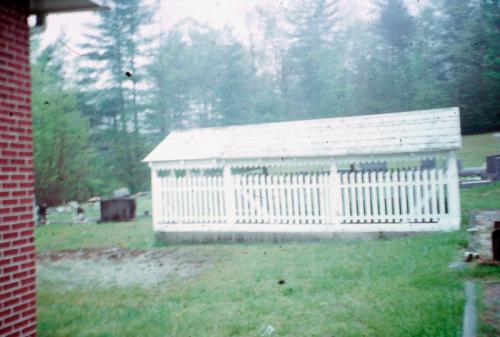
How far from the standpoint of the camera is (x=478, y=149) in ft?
79.6

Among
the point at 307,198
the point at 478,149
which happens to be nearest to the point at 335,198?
the point at 307,198

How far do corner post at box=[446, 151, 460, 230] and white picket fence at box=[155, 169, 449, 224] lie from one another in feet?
0.66

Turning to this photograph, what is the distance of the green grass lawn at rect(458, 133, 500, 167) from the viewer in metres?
22.8

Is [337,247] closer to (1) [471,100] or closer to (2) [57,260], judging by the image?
(2) [57,260]

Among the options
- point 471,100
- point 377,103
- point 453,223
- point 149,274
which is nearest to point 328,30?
point 377,103

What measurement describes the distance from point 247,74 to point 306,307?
37028mm

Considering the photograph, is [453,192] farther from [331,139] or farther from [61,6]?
[61,6]

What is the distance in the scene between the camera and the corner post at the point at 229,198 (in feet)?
36.3

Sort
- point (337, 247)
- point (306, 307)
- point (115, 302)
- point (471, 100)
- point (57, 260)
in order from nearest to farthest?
1. point (306, 307)
2. point (115, 302)
3. point (337, 247)
4. point (57, 260)
5. point (471, 100)

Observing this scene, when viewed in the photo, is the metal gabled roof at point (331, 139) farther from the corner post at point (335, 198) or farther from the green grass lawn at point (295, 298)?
the green grass lawn at point (295, 298)

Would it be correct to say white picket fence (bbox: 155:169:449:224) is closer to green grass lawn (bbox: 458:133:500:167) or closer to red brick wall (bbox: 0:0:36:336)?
red brick wall (bbox: 0:0:36:336)

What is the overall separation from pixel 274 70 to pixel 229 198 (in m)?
31.6

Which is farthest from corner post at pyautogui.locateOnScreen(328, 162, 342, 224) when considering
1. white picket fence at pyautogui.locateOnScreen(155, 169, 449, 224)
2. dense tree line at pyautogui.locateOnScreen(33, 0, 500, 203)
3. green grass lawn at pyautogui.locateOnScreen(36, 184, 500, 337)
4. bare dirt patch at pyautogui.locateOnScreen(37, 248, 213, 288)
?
dense tree line at pyautogui.locateOnScreen(33, 0, 500, 203)

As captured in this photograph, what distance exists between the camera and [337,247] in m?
9.24
